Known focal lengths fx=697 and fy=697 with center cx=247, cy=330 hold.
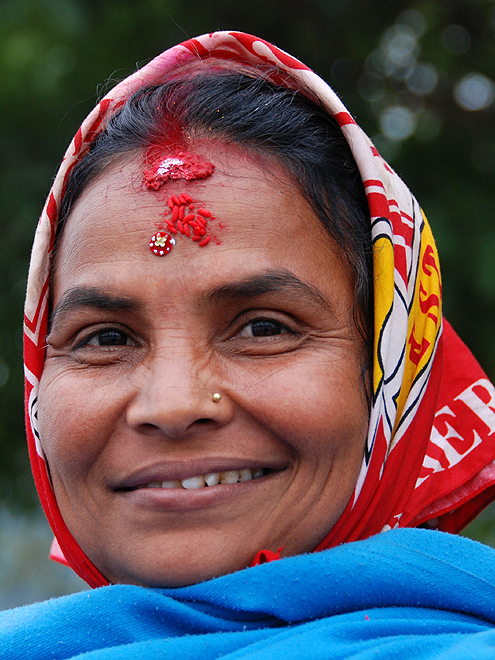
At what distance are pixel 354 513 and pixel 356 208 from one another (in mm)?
807

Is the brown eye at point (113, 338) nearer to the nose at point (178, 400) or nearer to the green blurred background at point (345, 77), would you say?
the nose at point (178, 400)

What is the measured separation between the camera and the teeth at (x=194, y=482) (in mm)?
1610

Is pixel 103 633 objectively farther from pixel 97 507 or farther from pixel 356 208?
pixel 356 208

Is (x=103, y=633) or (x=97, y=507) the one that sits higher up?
(x=97, y=507)

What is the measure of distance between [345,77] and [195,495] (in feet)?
11.1

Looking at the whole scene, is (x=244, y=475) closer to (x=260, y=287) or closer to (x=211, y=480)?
(x=211, y=480)

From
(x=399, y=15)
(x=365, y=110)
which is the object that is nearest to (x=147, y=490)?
(x=365, y=110)

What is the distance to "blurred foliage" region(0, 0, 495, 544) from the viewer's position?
3.99 meters

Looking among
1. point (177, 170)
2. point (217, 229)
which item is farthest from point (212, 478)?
point (177, 170)

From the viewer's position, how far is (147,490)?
64.4 inches

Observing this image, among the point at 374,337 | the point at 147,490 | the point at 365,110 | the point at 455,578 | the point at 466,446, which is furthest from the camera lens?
the point at 365,110

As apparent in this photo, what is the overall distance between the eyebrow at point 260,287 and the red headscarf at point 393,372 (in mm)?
252

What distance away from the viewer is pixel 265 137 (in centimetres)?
185

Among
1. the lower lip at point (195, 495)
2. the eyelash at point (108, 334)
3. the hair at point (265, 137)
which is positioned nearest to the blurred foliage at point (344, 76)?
the hair at point (265, 137)
